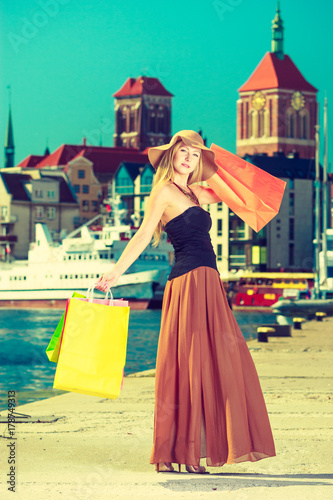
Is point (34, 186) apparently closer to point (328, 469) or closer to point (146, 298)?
point (146, 298)

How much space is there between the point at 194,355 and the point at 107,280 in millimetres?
568

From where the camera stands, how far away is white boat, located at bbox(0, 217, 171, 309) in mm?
63906

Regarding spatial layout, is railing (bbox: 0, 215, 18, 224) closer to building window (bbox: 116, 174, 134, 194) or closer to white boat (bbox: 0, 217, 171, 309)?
white boat (bbox: 0, 217, 171, 309)

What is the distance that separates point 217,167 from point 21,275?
67355 millimetres

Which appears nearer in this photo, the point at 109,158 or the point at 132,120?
the point at 109,158

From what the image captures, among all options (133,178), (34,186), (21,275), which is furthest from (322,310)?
(133,178)

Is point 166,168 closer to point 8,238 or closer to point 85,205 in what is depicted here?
point 8,238

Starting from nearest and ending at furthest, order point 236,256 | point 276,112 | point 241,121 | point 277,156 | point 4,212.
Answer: point 236,256, point 4,212, point 277,156, point 276,112, point 241,121

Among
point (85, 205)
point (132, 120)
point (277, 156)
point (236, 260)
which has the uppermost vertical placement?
point (132, 120)

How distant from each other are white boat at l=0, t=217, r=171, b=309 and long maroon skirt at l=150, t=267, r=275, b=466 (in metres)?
56.2

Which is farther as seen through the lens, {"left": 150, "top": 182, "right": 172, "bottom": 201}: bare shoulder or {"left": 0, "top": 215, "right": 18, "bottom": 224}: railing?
{"left": 0, "top": 215, "right": 18, "bottom": 224}: railing

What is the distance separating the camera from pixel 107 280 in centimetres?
505

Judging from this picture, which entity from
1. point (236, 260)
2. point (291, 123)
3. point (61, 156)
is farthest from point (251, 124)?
point (236, 260)

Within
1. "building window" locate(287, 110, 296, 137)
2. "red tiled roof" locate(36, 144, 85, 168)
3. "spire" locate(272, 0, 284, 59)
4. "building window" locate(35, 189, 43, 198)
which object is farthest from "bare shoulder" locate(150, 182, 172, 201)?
"spire" locate(272, 0, 284, 59)
